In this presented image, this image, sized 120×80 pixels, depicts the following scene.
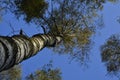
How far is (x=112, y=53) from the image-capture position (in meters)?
20.7

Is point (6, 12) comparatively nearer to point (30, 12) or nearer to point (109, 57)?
point (30, 12)

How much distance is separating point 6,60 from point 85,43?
14908 mm

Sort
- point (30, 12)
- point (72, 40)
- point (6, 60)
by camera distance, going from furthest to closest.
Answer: point (72, 40) → point (30, 12) → point (6, 60)

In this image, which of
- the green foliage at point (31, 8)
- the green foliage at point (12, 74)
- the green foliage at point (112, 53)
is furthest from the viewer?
the green foliage at point (12, 74)

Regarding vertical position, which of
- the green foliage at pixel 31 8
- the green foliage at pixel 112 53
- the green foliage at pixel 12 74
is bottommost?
the green foliage at pixel 12 74

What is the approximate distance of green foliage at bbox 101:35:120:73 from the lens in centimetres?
→ 2039

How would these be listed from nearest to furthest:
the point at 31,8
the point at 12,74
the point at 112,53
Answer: the point at 31,8 → the point at 112,53 → the point at 12,74

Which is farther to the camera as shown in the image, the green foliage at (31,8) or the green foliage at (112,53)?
the green foliage at (112,53)

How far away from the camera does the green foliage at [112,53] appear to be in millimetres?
20391

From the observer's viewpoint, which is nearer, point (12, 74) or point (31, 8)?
point (31, 8)

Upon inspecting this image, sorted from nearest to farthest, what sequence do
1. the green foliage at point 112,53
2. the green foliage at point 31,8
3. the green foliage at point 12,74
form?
the green foliage at point 31,8 → the green foliage at point 112,53 → the green foliage at point 12,74

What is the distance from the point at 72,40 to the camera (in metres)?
19.6

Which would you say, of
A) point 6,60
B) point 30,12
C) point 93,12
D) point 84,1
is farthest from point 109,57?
point 6,60

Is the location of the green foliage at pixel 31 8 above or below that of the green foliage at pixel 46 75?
above
